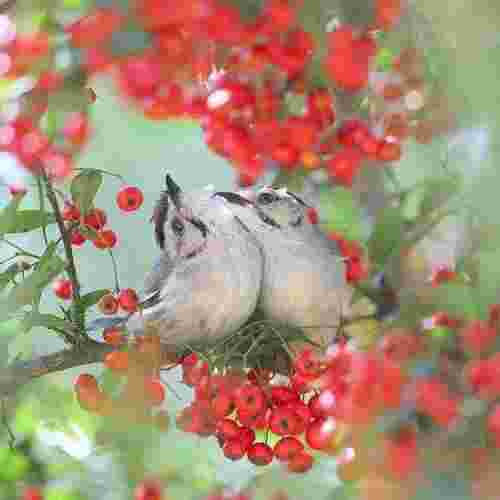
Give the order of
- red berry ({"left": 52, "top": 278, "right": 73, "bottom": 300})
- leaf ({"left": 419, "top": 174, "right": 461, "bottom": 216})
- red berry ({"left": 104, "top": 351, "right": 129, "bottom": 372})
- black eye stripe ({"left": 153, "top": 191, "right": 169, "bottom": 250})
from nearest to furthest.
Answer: leaf ({"left": 419, "top": 174, "right": 461, "bottom": 216}) → red berry ({"left": 104, "top": 351, "right": 129, "bottom": 372}) → red berry ({"left": 52, "top": 278, "right": 73, "bottom": 300}) → black eye stripe ({"left": 153, "top": 191, "right": 169, "bottom": 250})

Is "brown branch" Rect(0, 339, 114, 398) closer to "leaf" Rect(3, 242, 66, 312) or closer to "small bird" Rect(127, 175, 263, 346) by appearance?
"leaf" Rect(3, 242, 66, 312)

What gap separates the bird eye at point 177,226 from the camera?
8.69ft

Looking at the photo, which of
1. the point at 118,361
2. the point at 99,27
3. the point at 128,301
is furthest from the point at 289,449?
the point at 99,27

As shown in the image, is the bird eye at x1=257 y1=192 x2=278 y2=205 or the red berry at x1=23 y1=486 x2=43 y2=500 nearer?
the red berry at x1=23 y1=486 x2=43 y2=500

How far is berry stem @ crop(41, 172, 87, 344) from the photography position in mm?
1894

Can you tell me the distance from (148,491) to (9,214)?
608mm

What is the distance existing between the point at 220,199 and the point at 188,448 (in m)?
0.85

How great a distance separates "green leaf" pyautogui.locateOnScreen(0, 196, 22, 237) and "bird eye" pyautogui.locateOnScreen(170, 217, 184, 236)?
750mm

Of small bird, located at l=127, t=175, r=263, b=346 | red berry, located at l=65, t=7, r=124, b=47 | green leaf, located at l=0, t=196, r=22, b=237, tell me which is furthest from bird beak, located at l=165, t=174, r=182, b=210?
red berry, located at l=65, t=7, r=124, b=47

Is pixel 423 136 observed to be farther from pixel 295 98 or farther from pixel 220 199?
pixel 220 199

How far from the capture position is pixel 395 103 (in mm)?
1538

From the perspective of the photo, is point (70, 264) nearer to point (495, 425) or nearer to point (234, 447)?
point (234, 447)

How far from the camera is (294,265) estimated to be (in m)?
2.59

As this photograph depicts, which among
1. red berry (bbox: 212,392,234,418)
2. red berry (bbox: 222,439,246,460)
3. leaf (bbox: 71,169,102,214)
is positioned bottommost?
red berry (bbox: 222,439,246,460)
